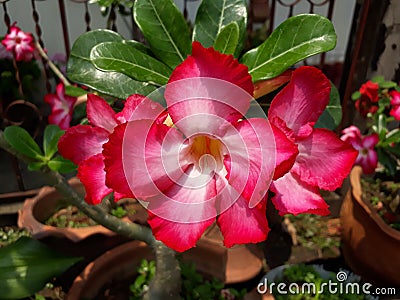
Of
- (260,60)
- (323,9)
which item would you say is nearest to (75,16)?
(323,9)

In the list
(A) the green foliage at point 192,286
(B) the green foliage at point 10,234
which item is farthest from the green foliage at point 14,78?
(A) the green foliage at point 192,286

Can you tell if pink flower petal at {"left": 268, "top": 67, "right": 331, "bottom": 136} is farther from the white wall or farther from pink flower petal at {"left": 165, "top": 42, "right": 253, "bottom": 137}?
the white wall

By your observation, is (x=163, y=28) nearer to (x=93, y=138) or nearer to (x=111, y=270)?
(x=93, y=138)

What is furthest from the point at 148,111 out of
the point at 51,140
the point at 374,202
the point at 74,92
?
the point at 374,202

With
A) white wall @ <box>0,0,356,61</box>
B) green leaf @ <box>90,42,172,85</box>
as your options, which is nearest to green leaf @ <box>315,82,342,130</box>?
green leaf @ <box>90,42,172,85</box>

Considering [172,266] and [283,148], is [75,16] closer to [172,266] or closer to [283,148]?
[172,266]

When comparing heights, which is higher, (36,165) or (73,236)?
(36,165)
